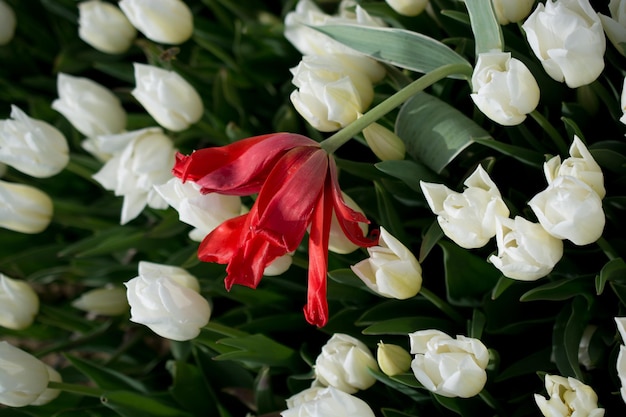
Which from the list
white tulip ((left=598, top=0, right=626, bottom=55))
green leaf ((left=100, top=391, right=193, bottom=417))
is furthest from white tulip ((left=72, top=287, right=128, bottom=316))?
white tulip ((left=598, top=0, right=626, bottom=55))

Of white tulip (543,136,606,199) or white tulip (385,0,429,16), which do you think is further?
white tulip (385,0,429,16)

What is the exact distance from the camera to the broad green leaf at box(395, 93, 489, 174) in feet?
2.16

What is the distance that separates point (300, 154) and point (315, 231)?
59 mm

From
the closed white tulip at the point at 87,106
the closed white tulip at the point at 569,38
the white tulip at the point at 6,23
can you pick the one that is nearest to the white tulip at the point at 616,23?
the closed white tulip at the point at 569,38

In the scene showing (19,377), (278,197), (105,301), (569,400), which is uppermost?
(278,197)

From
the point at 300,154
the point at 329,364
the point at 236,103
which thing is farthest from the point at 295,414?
the point at 236,103

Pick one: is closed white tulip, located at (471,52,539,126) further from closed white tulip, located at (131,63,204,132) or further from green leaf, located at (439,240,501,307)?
closed white tulip, located at (131,63,204,132)

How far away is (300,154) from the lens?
1.93 feet

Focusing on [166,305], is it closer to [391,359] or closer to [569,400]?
[391,359]

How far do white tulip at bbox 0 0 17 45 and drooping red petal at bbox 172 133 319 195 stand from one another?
1.96 ft

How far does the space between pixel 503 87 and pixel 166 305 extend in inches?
12.7

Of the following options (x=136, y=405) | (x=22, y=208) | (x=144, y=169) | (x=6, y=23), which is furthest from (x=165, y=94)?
(x=6, y=23)

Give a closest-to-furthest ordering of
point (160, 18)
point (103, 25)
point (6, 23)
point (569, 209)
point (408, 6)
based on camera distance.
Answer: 1. point (569, 209)
2. point (408, 6)
3. point (160, 18)
4. point (103, 25)
5. point (6, 23)

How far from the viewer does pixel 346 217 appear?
22.6 inches
